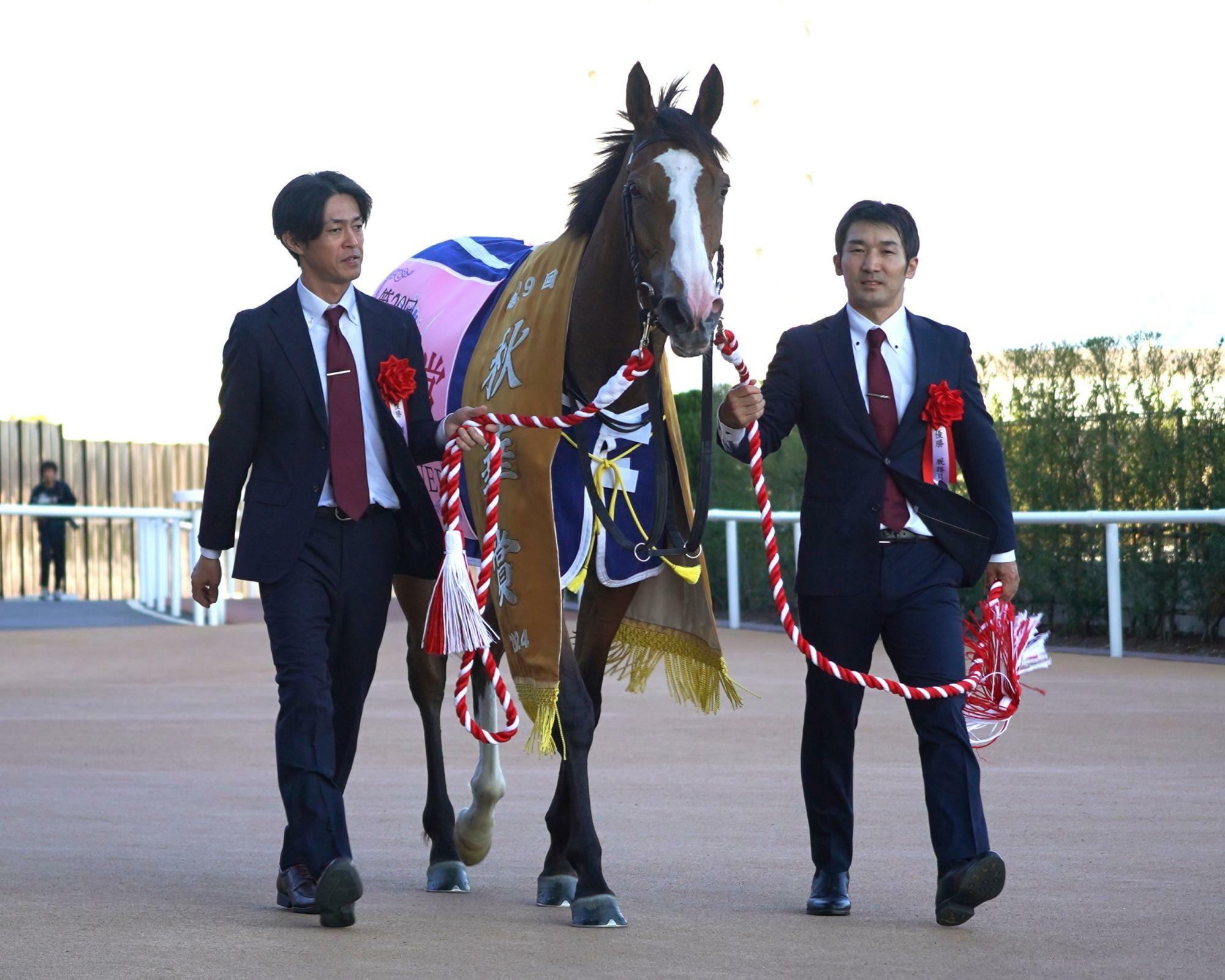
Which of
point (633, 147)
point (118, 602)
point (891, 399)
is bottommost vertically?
point (118, 602)

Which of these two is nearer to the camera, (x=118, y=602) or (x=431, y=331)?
(x=431, y=331)

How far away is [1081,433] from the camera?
11109 millimetres

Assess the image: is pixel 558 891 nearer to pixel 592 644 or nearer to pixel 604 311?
pixel 592 644

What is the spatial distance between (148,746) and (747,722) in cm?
272

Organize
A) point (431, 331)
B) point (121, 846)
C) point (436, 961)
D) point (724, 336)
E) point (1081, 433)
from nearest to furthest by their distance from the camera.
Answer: point (436, 961) → point (724, 336) → point (121, 846) → point (431, 331) → point (1081, 433)

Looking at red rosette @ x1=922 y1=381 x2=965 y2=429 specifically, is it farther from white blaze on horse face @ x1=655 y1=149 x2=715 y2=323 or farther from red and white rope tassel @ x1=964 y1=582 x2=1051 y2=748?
white blaze on horse face @ x1=655 y1=149 x2=715 y2=323

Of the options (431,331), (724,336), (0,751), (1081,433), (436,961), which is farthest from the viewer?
(1081,433)

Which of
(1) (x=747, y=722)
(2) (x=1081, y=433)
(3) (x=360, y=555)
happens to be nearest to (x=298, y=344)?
(3) (x=360, y=555)

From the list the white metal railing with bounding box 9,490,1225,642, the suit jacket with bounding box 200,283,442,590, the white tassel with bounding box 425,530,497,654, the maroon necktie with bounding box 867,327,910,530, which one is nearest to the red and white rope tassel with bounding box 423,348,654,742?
the white tassel with bounding box 425,530,497,654

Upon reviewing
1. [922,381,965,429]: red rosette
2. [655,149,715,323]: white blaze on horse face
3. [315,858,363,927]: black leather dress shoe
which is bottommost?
[315,858,363,927]: black leather dress shoe

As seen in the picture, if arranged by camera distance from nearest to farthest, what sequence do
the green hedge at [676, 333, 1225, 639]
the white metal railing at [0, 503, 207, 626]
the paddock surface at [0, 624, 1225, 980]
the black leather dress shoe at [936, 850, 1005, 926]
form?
the paddock surface at [0, 624, 1225, 980]
the black leather dress shoe at [936, 850, 1005, 926]
the green hedge at [676, 333, 1225, 639]
the white metal railing at [0, 503, 207, 626]

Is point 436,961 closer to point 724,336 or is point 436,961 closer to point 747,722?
point 724,336

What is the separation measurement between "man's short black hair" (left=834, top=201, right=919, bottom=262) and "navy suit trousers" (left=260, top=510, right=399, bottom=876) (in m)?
1.42

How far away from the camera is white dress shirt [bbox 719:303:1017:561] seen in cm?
450
